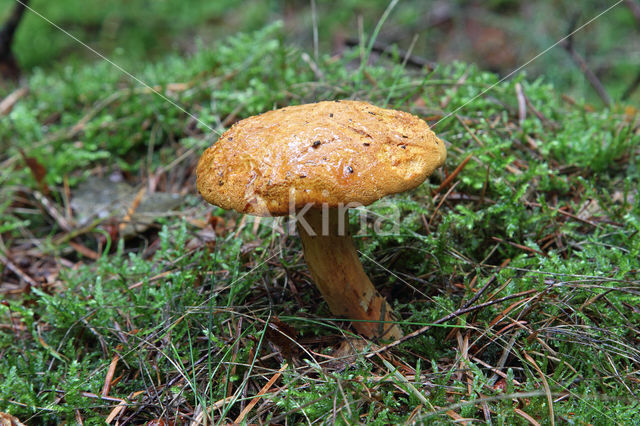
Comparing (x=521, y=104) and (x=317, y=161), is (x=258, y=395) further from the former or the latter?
(x=521, y=104)

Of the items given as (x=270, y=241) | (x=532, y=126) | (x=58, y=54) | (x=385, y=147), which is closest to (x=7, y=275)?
(x=270, y=241)

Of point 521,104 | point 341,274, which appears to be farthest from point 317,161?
point 521,104

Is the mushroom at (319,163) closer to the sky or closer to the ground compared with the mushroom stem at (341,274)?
closer to the sky

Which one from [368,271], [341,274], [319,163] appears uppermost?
[319,163]

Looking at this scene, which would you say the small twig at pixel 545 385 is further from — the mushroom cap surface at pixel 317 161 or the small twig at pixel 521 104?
the small twig at pixel 521 104

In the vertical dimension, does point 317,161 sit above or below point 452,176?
above

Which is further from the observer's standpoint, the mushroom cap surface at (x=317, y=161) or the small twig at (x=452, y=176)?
the small twig at (x=452, y=176)

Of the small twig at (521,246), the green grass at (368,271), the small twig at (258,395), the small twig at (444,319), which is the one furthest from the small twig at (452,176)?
the small twig at (258,395)

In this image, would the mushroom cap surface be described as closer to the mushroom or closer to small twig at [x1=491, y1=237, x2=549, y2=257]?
the mushroom
